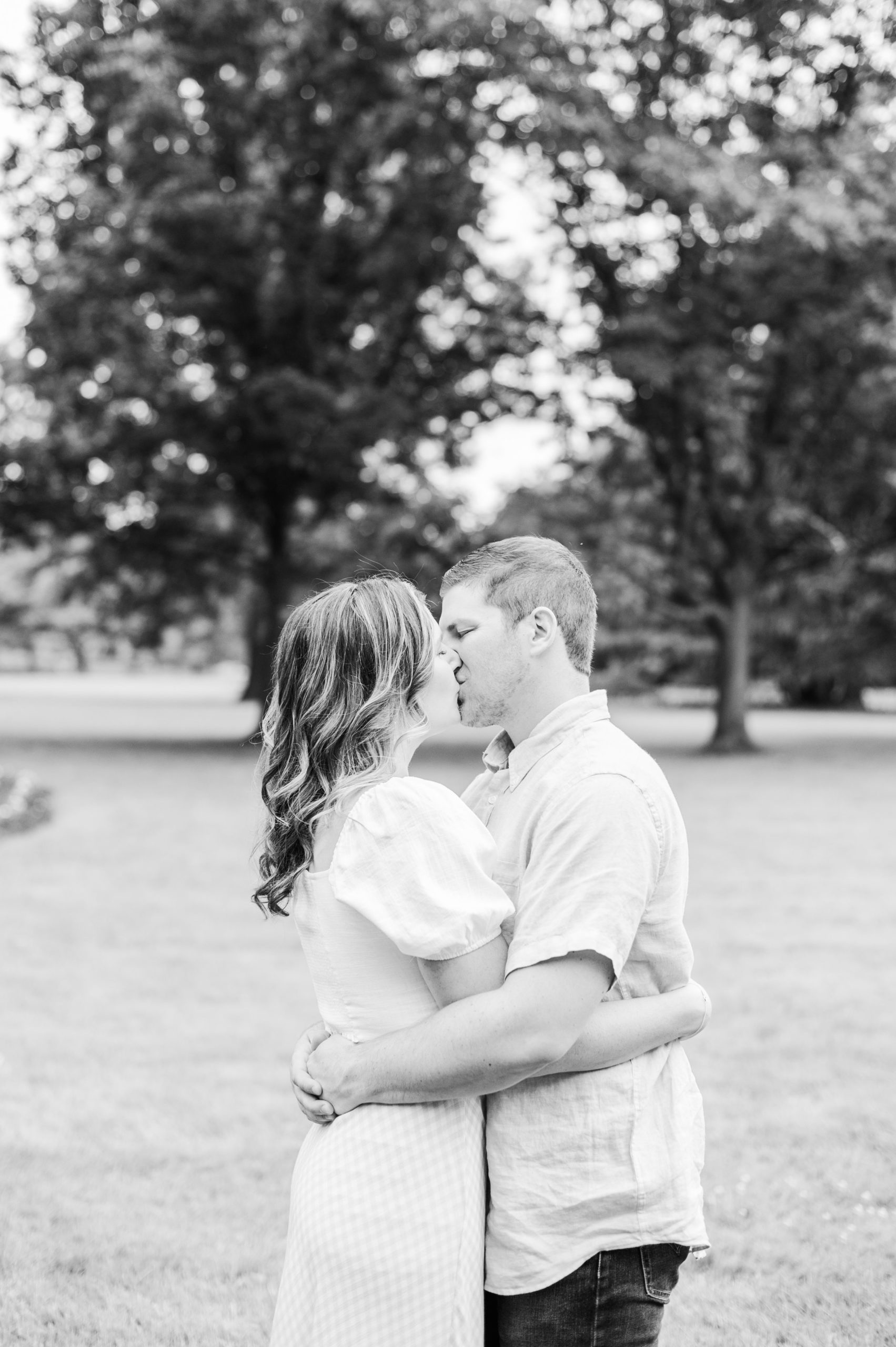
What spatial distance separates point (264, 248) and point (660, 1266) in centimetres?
2264

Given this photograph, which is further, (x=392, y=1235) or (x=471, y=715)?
(x=471, y=715)

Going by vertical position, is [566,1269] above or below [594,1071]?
below

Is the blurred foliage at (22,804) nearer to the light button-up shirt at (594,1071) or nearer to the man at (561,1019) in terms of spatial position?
the man at (561,1019)

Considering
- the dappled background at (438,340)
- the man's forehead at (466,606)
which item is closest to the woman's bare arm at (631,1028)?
the man's forehead at (466,606)

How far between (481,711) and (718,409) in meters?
21.4

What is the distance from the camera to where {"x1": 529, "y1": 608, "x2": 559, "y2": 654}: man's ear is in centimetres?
223

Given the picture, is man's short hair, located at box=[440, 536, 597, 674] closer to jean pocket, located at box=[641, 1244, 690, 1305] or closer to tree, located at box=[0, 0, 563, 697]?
jean pocket, located at box=[641, 1244, 690, 1305]

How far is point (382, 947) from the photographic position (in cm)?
205

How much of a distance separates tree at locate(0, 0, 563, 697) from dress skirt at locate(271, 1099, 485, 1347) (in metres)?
20.2

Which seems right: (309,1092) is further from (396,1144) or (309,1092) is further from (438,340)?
(438,340)

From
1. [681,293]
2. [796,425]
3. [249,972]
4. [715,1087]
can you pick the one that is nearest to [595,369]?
[681,293]

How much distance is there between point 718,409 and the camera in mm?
22672

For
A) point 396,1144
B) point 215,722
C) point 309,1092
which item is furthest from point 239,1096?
point 215,722

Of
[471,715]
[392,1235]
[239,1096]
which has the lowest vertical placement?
[239,1096]
